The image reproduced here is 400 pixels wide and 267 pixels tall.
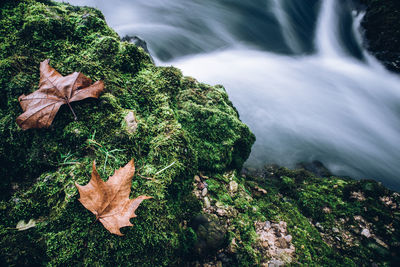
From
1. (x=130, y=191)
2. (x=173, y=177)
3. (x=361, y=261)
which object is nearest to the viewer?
(x=130, y=191)

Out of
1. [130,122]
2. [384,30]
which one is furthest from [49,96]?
[384,30]

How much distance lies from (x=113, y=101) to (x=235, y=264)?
→ 2281 millimetres

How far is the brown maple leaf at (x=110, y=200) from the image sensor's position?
50.7 inches

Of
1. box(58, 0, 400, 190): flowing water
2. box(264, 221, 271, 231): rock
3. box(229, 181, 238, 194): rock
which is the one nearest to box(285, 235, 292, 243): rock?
box(264, 221, 271, 231): rock

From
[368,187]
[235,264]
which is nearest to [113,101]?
[235,264]

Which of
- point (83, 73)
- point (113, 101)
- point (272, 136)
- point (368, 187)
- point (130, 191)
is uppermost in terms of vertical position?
point (83, 73)

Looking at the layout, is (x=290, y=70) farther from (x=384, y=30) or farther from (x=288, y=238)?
(x=288, y=238)

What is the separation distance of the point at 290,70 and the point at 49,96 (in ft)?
38.2

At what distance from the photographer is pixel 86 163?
150 centimetres

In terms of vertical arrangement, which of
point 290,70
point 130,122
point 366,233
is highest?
point 290,70

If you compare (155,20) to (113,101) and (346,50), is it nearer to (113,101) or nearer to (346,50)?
(113,101)

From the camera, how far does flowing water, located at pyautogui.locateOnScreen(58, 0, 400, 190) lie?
7383mm

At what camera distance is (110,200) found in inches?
52.6

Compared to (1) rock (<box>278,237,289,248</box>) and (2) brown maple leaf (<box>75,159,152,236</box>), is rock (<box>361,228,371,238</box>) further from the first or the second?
(2) brown maple leaf (<box>75,159,152,236</box>)
